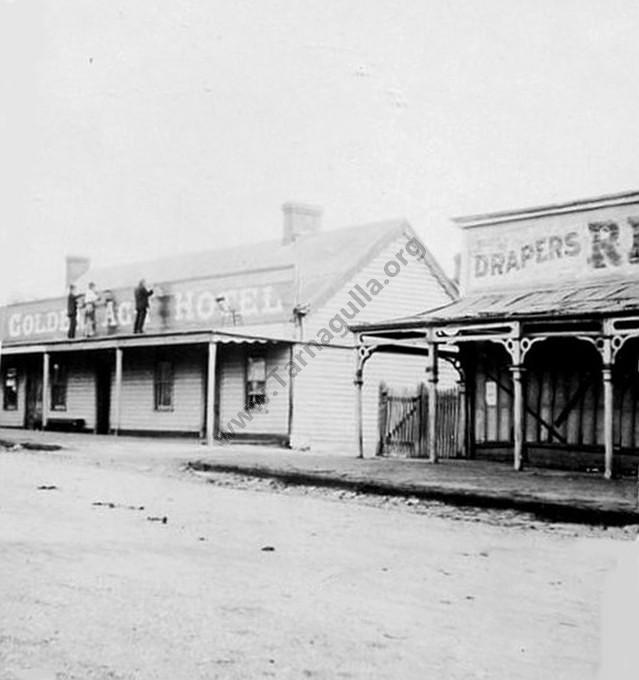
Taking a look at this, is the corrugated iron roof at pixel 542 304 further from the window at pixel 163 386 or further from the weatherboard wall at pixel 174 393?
the window at pixel 163 386

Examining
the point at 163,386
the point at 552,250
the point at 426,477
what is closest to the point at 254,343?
the point at 163,386

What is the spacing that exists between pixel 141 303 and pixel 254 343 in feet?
12.7

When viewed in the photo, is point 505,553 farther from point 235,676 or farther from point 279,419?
point 279,419

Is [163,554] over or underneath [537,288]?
underneath

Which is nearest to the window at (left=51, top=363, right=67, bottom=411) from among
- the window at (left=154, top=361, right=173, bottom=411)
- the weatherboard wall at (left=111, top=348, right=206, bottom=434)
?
the weatherboard wall at (left=111, top=348, right=206, bottom=434)

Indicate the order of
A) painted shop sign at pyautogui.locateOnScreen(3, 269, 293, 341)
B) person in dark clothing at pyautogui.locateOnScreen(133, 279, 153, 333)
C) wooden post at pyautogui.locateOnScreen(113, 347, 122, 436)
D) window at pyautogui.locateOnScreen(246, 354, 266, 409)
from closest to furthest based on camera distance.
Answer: painted shop sign at pyautogui.locateOnScreen(3, 269, 293, 341) < window at pyautogui.locateOnScreen(246, 354, 266, 409) < wooden post at pyautogui.locateOnScreen(113, 347, 122, 436) < person in dark clothing at pyautogui.locateOnScreen(133, 279, 153, 333)

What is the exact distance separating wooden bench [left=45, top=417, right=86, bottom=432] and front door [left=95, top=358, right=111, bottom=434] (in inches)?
20.6

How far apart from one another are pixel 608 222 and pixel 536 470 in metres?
4.29

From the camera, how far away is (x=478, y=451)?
62.9 feet

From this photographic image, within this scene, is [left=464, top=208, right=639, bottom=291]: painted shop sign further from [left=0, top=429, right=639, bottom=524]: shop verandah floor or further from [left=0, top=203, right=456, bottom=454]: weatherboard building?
[left=0, top=203, right=456, bottom=454]: weatherboard building

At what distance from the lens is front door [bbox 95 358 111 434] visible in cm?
2909

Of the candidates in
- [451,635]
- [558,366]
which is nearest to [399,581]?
[451,635]

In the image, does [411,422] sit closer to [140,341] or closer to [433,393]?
[433,393]

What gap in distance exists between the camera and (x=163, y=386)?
2675 cm
